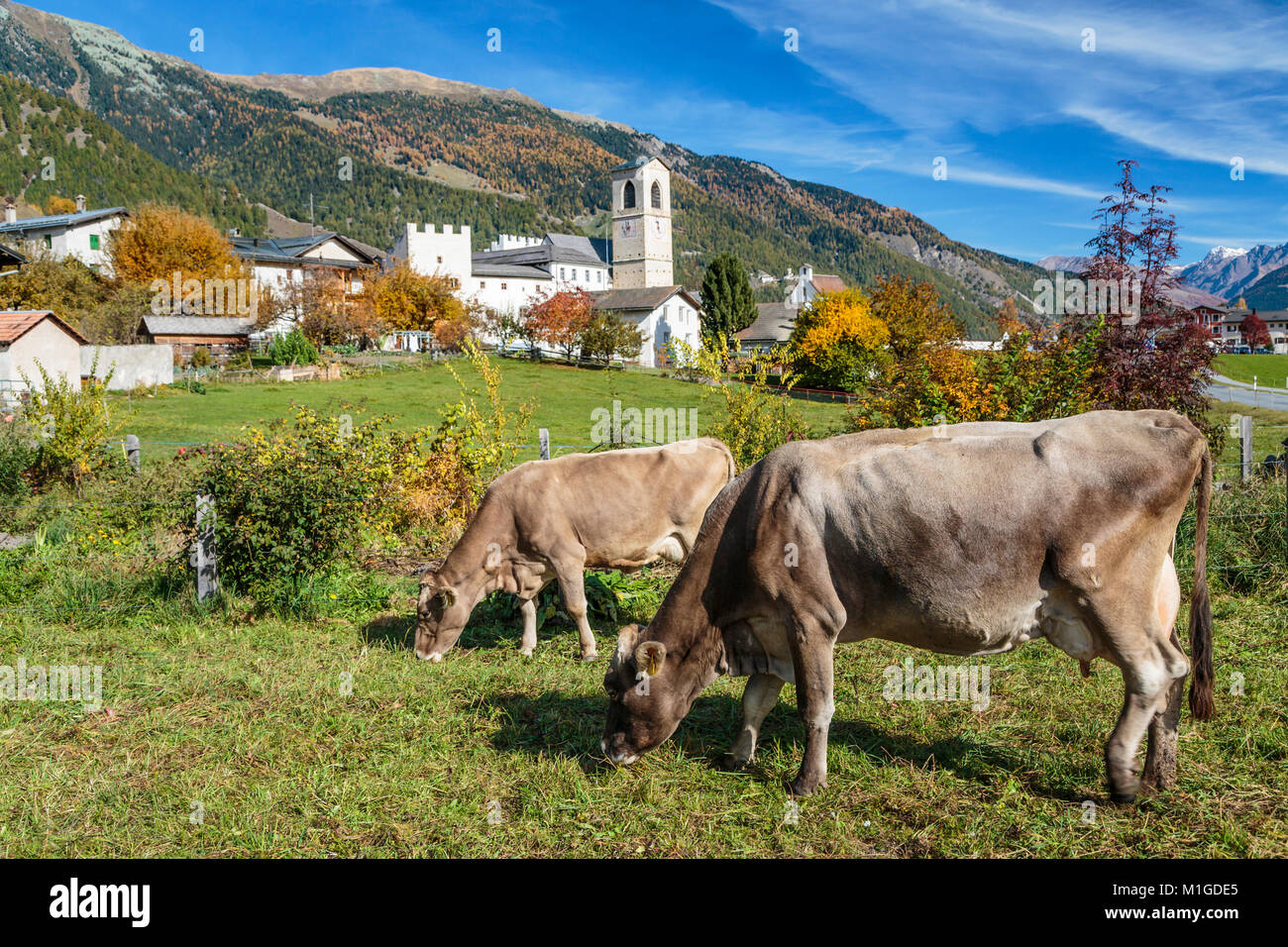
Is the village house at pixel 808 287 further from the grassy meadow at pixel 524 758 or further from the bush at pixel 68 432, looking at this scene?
the grassy meadow at pixel 524 758

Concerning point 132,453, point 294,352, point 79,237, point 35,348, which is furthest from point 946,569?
point 79,237

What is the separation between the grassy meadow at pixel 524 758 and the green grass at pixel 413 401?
12535 millimetres

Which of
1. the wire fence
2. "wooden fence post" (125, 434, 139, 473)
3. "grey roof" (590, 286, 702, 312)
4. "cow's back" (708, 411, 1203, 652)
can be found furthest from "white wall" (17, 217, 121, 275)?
"cow's back" (708, 411, 1203, 652)

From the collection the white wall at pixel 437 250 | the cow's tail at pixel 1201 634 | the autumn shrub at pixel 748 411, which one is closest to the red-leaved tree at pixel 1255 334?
the white wall at pixel 437 250

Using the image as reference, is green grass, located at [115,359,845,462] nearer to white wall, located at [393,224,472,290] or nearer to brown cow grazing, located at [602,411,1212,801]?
brown cow grazing, located at [602,411,1212,801]

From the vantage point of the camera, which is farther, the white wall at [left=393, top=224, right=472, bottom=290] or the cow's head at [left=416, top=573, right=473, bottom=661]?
the white wall at [left=393, top=224, right=472, bottom=290]

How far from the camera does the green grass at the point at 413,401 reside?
80.1 feet

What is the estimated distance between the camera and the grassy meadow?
14.4ft

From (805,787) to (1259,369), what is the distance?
3155 inches

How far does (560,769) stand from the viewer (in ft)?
16.9

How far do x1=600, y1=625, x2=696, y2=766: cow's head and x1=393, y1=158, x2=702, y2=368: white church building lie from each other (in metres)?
68.1

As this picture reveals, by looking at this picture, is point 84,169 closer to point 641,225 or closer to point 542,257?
point 542,257

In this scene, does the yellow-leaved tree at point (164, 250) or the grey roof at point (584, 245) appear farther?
the grey roof at point (584, 245)
